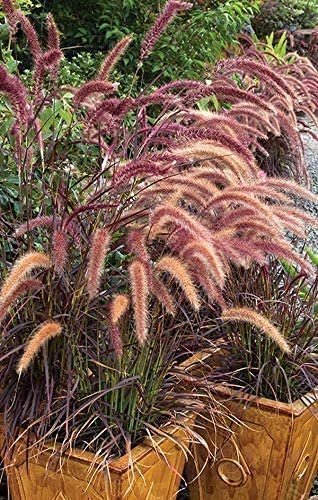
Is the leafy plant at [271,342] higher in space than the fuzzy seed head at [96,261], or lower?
lower

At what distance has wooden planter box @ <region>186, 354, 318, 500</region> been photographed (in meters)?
2.68

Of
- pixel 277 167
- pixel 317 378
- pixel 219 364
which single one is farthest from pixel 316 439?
pixel 277 167

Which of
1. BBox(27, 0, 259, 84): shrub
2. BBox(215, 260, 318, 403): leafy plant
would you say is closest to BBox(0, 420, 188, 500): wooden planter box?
BBox(215, 260, 318, 403): leafy plant

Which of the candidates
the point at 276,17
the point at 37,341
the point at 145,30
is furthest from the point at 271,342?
the point at 276,17

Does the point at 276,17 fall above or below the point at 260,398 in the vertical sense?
below

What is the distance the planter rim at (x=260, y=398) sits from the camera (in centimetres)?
266

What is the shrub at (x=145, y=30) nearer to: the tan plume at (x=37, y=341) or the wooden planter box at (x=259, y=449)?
the wooden planter box at (x=259, y=449)

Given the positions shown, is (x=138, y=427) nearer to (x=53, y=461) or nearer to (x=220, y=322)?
(x=53, y=461)

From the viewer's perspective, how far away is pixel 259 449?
2736 millimetres

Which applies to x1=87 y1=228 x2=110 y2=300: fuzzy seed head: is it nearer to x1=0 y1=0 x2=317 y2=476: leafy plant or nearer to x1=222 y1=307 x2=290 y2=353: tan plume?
x1=0 y1=0 x2=317 y2=476: leafy plant

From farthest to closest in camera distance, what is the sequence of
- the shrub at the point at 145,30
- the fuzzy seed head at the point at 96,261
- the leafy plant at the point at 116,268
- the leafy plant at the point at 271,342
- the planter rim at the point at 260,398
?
the shrub at the point at 145,30
the leafy plant at the point at 271,342
the planter rim at the point at 260,398
the leafy plant at the point at 116,268
the fuzzy seed head at the point at 96,261

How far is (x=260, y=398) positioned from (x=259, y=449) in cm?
16

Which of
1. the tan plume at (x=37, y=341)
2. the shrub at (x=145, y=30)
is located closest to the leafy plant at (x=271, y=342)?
the tan plume at (x=37, y=341)

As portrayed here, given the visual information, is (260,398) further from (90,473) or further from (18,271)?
(18,271)
